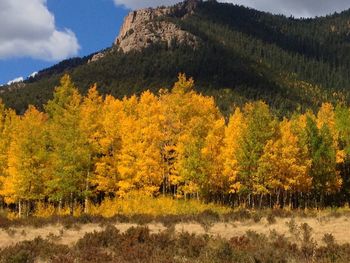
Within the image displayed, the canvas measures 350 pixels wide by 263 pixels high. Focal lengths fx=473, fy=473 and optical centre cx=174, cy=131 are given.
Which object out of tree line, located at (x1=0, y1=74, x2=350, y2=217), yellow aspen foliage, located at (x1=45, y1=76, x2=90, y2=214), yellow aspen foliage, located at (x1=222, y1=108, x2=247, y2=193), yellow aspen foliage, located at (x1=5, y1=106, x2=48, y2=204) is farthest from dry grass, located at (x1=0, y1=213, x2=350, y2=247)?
yellow aspen foliage, located at (x1=5, y1=106, x2=48, y2=204)

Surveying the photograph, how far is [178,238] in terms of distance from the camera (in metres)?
17.5

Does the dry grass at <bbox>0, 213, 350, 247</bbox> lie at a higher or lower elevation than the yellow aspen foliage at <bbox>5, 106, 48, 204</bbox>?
lower

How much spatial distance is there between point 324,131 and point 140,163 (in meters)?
21.1

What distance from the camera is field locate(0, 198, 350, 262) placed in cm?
1337

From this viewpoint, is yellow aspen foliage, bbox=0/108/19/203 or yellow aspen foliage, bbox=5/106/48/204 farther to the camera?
yellow aspen foliage, bbox=0/108/19/203

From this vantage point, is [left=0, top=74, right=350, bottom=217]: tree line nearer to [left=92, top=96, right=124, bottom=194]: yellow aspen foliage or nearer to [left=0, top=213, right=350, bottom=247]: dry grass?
[left=92, top=96, right=124, bottom=194]: yellow aspen foliage

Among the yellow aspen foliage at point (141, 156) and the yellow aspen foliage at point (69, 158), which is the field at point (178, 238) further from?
the yellow aspen foliage at point (69, 158)

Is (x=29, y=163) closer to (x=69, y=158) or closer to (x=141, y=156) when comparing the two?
(x=69, y=158)

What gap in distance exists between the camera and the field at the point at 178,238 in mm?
13367

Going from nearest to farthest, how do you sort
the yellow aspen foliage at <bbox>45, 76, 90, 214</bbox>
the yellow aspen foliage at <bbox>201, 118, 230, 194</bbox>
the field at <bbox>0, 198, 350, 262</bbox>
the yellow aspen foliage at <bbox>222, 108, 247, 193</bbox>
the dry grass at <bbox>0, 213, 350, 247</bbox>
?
1. the field at <bbox>0, 198, 350, 262</bbox>
2. the dry grass at <bbox>0, 213, 350, 247</bbox>
3. the yellow aspen foliage at <bbox>45, 76, 90, 214</bbox>
4. the yellow aspen foliage at <bbox>201, 118, 230, 194</bbox>
5. the yellow aspen foliage at <bbox>222, 108, 247, 193</bbox>

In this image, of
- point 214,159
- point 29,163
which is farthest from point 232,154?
→ point 29,163

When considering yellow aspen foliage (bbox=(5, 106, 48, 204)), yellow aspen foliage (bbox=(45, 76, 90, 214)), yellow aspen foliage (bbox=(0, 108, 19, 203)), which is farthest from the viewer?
yellow aspen foliage (bbox=(0, 108, 19, 203))

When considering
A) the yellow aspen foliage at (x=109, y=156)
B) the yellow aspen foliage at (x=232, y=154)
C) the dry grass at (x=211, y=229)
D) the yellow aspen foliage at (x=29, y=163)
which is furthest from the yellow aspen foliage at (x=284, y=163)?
the yellow aspen foliage at (x=29, y=163)

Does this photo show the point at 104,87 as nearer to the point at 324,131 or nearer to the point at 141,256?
the point at 324,131
